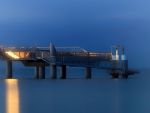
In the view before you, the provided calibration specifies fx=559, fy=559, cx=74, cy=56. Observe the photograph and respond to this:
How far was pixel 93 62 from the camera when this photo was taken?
71.9m

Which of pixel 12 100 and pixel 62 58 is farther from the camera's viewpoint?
pixel 62 58

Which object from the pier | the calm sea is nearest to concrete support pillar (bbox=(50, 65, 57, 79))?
the pier

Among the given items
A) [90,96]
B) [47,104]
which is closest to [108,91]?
[90,96]

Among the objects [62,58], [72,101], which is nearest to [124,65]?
[62,58]

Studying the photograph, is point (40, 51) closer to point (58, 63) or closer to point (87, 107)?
point (58, 63)

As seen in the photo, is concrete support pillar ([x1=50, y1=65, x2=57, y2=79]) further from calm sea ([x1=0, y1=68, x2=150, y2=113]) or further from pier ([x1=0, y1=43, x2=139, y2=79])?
calm sea ([x1=0, y1=68, x2=150, y2=113])

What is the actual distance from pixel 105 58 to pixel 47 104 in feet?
98.9

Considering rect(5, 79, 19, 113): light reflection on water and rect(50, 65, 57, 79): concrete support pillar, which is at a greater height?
rect(50, 65, 57, 79): concrete support pillar

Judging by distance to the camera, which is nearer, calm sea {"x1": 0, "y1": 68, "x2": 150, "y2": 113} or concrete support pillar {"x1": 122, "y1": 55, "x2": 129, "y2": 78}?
calm sea {"x1": 0, "y1": 68, "x2": 150, "y2": 113}

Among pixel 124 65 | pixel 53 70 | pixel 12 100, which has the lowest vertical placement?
pixel 12 100

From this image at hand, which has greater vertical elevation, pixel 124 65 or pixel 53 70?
pixel 124 65

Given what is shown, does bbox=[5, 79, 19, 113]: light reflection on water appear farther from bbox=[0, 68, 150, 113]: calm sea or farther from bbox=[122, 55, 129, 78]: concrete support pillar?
bbox=[122, 55, 129, 78]: concrete support pillar

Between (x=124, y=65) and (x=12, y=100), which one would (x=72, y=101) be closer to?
(x=12, y=100)

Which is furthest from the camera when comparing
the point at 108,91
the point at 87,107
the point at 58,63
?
the point at 58,63
